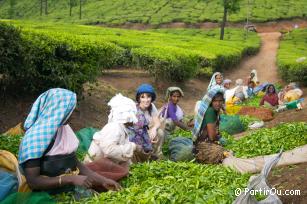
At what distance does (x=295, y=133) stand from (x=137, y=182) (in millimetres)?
3567

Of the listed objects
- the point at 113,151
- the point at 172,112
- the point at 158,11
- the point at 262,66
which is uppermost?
the point at 158,11

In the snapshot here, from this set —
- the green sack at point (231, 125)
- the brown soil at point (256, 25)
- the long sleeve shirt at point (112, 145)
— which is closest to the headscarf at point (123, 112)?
the long sleeve shirt at point (112, 145)

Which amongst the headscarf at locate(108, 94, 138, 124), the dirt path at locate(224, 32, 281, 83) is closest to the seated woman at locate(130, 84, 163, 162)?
the headscarf at locate(108, 94, 138, 124)

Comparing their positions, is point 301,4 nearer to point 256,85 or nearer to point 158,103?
point 256,85

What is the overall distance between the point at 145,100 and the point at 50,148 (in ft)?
8.88

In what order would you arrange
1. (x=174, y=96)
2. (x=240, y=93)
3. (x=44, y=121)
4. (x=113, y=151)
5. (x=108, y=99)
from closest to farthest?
(x=44, y=121)
(x=113, y=151)
(x=174, y=96)
(x=108, y=99)
(x=240, y=93)

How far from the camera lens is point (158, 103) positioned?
1320 centimetres

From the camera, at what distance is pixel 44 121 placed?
148 inches

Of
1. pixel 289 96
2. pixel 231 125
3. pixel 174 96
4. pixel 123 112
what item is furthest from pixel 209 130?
pixel 289 96

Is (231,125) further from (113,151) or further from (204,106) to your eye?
A: (113,151)

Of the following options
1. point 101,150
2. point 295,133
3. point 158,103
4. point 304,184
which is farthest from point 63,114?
point 158,103

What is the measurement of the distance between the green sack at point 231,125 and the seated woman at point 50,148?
17.7 feet

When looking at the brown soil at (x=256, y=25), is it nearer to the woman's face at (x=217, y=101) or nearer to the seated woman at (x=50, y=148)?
the woman's face at (x=217, y=101)

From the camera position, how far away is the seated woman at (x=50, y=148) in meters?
3.67
